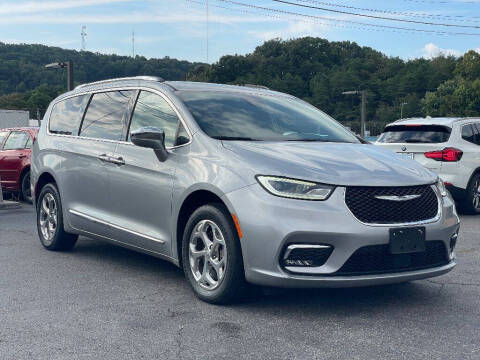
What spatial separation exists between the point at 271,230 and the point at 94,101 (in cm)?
307

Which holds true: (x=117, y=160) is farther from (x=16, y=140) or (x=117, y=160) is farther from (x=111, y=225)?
(x=16, y=140)

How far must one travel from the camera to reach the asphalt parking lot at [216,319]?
151 inches

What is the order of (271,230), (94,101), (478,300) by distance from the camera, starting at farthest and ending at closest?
(94,101) < (478,300) < (271,230)

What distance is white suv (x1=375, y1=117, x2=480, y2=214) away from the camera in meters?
10.5

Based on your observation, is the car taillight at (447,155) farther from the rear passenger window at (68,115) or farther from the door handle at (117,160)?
the door handle at (117,160)

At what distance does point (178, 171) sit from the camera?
511 cm

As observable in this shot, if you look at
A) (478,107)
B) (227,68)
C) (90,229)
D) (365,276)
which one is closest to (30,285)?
(90,229)

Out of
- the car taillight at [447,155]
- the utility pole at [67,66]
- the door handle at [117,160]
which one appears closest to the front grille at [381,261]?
the door handle at [117,160]

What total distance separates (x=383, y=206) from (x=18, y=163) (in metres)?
9.81

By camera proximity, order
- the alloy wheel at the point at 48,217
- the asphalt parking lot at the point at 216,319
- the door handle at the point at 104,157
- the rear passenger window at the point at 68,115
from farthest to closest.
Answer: the alloy wheel at the point at 48,217, the rear passenger window at the point at 68,115, the door handle at the point at 104,157, the asphalt parking lot at the point at 216,319

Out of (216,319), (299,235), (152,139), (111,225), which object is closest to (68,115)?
(111,225)

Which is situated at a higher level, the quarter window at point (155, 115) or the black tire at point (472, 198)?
the quarter window at point (155, 115)

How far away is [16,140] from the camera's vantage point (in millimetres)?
12984

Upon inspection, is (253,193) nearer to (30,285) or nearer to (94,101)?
(30,285)
